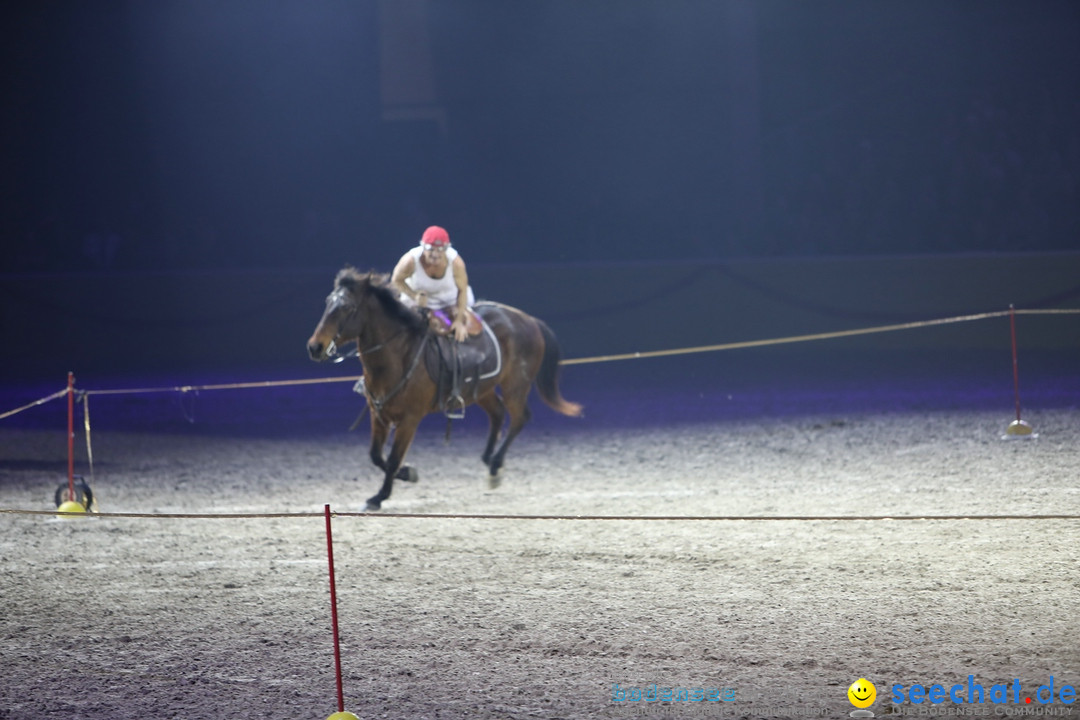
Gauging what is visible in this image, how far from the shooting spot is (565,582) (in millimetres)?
6438

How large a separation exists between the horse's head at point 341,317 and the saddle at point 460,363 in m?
0.72

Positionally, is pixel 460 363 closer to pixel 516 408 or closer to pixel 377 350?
pixel 377 350

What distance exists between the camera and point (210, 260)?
19984 mm

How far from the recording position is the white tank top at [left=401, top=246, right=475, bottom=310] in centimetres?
918

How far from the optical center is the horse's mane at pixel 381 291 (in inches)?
338

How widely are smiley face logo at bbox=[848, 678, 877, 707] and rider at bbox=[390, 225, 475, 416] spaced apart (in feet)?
17.4

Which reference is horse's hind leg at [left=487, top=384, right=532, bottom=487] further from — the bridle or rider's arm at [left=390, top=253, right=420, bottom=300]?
rider's arm at [left=390, top=253, right=420, bottom=300]

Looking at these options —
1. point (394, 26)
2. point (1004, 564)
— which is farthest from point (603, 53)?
point (1004, 564)

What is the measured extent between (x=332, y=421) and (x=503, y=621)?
7.91 meters

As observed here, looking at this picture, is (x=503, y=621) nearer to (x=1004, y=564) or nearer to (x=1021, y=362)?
(x=1004, y=564)

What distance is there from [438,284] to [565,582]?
11.7 ft

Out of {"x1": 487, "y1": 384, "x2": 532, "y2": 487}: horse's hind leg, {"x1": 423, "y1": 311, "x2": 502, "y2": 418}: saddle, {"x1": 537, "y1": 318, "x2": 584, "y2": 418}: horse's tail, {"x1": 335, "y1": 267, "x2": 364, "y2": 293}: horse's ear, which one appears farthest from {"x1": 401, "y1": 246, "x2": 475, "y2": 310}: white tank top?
{"x1": 537, "y1": 318, "x2": 584, "y2": 418}: horse's tail

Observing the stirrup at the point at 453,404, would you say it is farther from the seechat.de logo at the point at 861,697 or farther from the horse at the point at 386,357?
the seechat.de logo at the point at 861,697

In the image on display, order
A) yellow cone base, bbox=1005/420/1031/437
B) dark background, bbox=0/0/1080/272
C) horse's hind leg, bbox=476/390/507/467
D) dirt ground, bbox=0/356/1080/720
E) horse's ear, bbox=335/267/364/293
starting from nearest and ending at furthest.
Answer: dirt ground, bbox=0/356/1080/720
horse's ear, bbox=335/267/364/293
horse's hind leg, bbox=476/390/507/467
yellow cone base, bbox=1005/420/1031/437
dark background, bbox=0/0/1080/272
